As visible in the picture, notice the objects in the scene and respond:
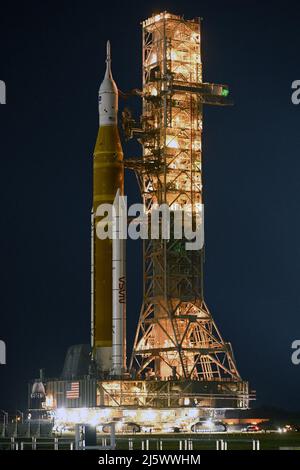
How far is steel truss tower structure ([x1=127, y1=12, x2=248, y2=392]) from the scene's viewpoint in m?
107

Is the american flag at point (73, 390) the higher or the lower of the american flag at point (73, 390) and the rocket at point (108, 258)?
the lower

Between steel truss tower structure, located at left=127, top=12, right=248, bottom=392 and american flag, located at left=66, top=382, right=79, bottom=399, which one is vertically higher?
steel truss tower structure, located at left=127, top=12, right=248, bottom=392

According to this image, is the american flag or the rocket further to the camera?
the rocket

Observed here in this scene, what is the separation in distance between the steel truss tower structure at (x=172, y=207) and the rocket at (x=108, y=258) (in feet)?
7.96

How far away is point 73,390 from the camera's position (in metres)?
104

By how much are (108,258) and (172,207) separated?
7287 mm

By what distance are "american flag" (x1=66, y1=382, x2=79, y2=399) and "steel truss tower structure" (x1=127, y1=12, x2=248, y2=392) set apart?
16.7 feet

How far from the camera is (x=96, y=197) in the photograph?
106 meters

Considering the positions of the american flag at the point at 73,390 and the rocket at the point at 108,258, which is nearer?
the american flag at the point at 73,390

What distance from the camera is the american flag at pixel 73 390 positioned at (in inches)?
4060

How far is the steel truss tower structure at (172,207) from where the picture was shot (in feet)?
351
